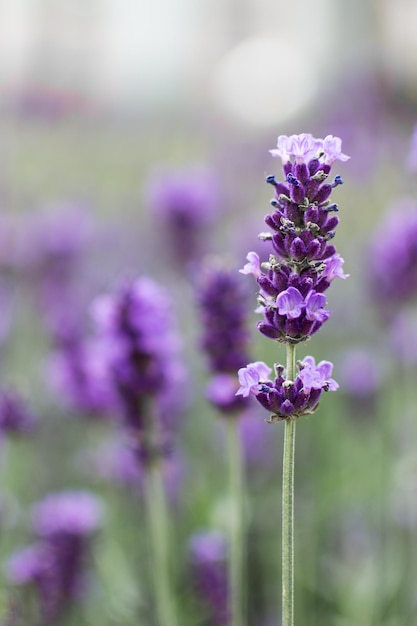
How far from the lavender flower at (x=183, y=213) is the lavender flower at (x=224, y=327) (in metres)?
1.30

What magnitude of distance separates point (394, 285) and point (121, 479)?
908mm

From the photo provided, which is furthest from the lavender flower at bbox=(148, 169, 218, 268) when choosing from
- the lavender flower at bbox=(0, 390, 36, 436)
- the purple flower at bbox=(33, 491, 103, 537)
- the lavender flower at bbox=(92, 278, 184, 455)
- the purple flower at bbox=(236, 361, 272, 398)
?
the purple flower at bbox=(236, 361, 272, 398)

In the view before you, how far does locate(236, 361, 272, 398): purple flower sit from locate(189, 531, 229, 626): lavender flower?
2.99 feet

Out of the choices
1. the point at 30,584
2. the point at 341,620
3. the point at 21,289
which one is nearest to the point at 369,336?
the point at 21,289

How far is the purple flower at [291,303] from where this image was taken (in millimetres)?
777

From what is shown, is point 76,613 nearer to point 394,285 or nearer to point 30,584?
point 30,584

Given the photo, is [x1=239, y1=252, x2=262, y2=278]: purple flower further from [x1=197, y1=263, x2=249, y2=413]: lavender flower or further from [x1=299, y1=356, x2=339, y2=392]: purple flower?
[x1=197, y1=263, x2=249, y2=413]: lavender flower

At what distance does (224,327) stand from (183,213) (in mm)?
1519

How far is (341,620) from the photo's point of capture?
6.27 ft

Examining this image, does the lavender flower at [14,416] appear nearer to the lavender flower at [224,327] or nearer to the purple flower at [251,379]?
the lavender flower at [224,327]

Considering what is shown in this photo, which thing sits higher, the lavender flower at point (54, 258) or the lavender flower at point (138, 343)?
the lavender flower at point (54, 258)

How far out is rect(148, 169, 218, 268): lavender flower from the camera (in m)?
2.74

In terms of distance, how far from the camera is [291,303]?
2.57 ft

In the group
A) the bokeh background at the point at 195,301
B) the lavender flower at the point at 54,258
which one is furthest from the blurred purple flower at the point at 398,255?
the lavender flower at the point at 54,258
